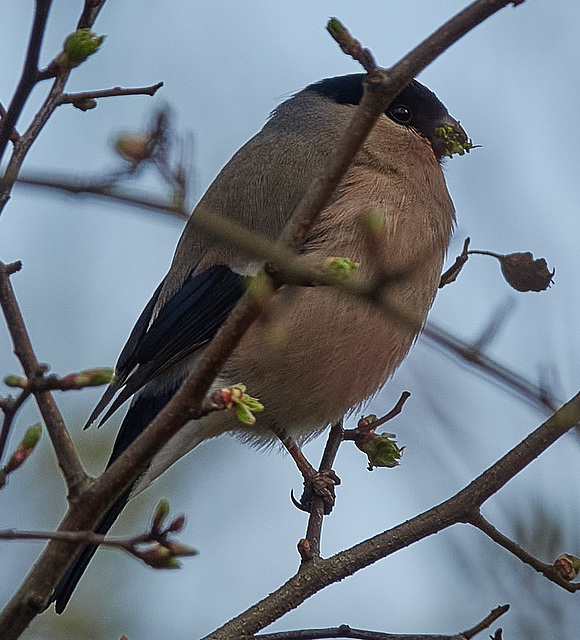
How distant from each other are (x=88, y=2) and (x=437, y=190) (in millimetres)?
2219

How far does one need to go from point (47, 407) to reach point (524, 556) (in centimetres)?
122

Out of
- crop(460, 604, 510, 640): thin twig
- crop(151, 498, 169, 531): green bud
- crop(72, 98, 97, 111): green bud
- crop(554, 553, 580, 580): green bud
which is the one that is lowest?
crop(460, 604, 510, 640): thin twig

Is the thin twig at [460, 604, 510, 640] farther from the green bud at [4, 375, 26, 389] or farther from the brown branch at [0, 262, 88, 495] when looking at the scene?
the green bud at [4, 375, 26, 389]

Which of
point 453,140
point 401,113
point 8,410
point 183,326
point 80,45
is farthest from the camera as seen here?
point 401,113

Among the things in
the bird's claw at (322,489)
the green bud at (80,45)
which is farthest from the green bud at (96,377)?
the bird's claw at (322,489)

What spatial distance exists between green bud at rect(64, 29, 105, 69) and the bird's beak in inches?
83.1

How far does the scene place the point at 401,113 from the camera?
13.7 ft

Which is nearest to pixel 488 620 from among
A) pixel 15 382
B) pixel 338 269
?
pixel 338 269

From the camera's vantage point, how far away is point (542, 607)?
9.25 feet

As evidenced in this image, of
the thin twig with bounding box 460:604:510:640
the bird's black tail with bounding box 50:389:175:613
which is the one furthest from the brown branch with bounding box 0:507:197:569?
the bird's black tail with bounding box 50:389:175:613

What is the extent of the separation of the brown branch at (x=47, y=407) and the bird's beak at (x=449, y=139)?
2344mm

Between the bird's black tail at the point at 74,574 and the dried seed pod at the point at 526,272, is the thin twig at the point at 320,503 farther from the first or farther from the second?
the dried seed pod at the point at 526,272

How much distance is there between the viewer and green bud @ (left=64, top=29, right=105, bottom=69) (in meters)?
1.80

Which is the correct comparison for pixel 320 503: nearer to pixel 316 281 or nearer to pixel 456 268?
pixel 456 268
